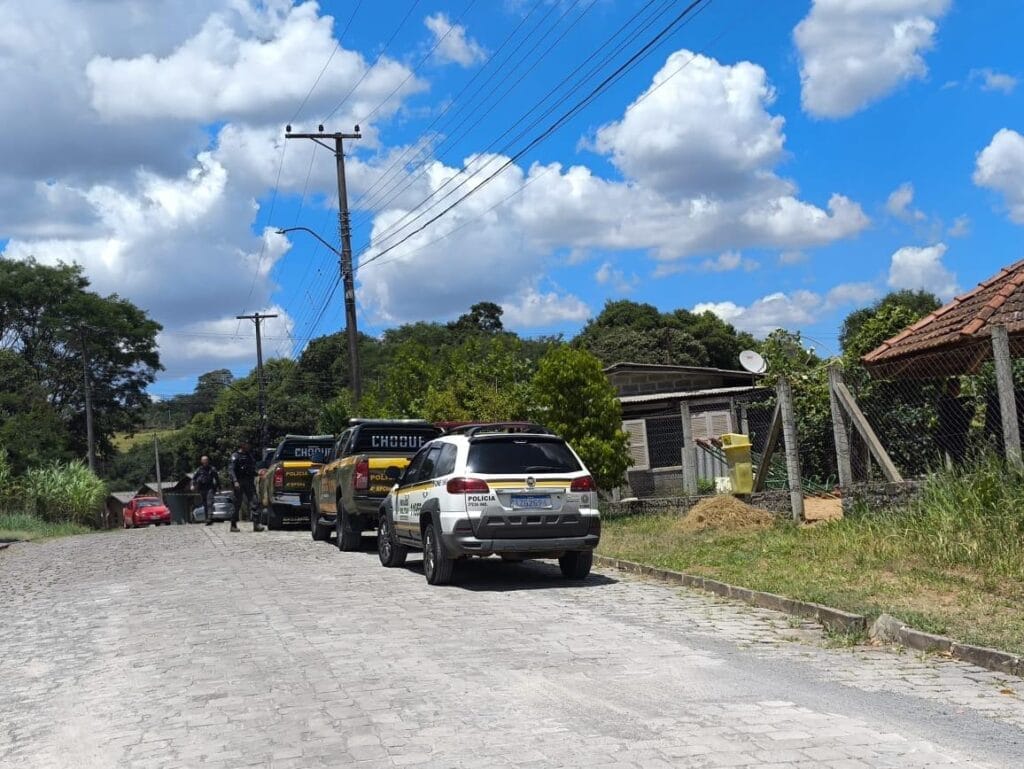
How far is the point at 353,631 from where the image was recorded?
30.1 ft

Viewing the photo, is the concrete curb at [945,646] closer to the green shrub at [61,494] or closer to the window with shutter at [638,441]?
the window with shutter at [638,441]

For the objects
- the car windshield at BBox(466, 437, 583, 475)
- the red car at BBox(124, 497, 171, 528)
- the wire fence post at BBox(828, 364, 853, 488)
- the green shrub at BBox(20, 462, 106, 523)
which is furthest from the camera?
the red car at BBox(124, 497, 171, 528)

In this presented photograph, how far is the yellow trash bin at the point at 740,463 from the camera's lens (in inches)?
656

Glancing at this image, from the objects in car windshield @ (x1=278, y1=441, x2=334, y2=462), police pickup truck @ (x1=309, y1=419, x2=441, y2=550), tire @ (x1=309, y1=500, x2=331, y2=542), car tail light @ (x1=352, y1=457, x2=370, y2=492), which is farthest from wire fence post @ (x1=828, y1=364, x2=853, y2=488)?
car windshield @ (x1=278, y1=441, x2=334, y2=462)

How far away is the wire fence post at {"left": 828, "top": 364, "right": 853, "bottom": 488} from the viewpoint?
1401 cm

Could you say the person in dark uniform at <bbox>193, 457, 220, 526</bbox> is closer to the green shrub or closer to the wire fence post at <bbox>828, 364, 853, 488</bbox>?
the green shrub

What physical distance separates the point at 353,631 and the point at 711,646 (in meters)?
3.13

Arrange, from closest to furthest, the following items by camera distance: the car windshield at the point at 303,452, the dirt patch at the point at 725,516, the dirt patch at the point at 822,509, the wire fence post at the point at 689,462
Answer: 1. the dirt patch at the point at 822,509
2. the dirt patch at the point at 725,516
3. the wire fence post at the point at 689,462
4. the car windshield at the point at 303,452

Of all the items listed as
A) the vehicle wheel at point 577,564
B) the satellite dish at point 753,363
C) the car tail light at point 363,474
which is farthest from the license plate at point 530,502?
the satellite dish at point 753,363

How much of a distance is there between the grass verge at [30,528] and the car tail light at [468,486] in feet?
59.7

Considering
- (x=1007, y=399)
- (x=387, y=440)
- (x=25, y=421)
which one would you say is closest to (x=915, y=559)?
(x=1007, y=399)

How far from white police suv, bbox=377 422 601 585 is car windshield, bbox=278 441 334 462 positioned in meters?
11.9

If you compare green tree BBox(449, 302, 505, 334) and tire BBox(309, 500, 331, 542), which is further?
green tree BBox(449, 302, 505, 334)

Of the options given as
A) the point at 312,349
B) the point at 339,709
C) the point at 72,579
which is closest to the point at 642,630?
the point at 339,709
